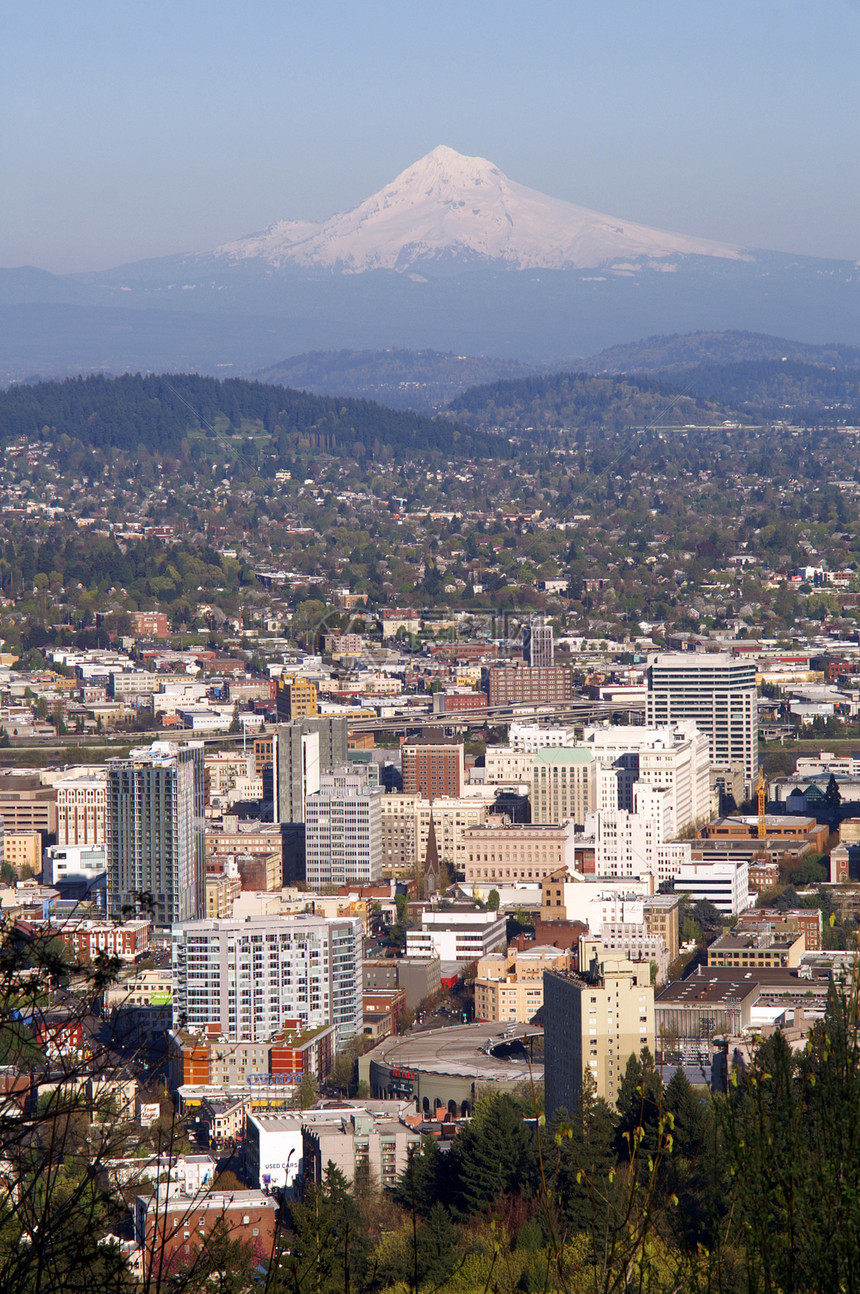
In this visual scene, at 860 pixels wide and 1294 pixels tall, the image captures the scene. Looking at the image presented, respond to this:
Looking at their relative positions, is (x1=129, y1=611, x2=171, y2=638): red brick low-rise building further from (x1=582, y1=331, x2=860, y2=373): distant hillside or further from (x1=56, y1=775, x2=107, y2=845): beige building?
(x1=582, y1=331, x2=860, y2=373): distant hillside

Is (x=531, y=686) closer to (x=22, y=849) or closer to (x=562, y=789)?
(x=562, y=789)

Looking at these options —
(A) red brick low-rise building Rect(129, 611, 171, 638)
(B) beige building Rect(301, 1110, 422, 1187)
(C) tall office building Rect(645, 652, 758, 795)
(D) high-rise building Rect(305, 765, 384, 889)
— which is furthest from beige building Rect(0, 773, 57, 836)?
(A) red brick low-rise building Rect(129, 611, 171, 638)

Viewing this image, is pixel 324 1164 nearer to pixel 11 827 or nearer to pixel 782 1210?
pixel 782 1210

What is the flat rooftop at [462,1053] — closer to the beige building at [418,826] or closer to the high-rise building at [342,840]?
the high-rise building at [342,840]

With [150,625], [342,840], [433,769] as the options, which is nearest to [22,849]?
[342,840]

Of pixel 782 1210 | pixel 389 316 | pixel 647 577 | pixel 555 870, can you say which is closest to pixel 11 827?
pixel 555 870

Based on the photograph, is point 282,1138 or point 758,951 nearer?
point 282,1138

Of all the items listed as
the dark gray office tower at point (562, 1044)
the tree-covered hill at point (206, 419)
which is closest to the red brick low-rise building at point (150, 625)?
the dark gray office tower at point (562, 1044)
